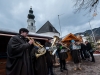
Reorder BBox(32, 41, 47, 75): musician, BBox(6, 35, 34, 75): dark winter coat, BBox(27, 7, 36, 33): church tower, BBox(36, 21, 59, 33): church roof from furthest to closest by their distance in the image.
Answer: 1. BBox(27, 7, 36, 33): church tower
2. BBox(36, 21, 59, 33): church roof
3. BBox(32, 41, 47, 75): musician
4. BBox(6, 35, 34, 75): dark winter coat

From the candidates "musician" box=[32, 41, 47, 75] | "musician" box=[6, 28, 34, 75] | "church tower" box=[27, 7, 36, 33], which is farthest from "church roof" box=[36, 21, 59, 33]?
"musician" box=[6, 28, 34, 75]

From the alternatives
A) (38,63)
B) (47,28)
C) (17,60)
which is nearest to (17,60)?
(17,60)

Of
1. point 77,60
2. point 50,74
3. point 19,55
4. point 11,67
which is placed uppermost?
point 19,55

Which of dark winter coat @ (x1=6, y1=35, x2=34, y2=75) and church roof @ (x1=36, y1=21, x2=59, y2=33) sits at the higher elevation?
church roof @ (x1=36, y1=21, x2=59, y2=33)

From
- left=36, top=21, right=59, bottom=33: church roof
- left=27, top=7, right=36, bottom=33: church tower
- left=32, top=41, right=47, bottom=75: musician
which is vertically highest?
left=27, top=7, right=36, bottom=33: church tower

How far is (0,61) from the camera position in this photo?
177 inches

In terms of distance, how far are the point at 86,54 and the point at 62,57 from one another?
4202 millimetres

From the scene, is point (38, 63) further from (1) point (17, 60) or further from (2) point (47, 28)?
(2) point (47, 28)

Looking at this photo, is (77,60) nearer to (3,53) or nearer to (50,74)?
(50,74)

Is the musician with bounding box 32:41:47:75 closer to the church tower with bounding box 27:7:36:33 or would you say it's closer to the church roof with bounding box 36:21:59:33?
the church roof with bounding box 36:21:59:33

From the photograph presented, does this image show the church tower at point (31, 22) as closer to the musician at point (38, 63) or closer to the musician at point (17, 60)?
the musician at point (38, 63)

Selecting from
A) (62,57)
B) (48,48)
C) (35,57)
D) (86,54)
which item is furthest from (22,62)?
(86,54)

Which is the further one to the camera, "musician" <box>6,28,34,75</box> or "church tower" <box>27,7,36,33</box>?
"church tower" <box>27,7,36,33</box>

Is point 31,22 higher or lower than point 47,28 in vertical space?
higher
